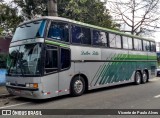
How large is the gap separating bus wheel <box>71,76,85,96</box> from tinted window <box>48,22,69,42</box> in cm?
188

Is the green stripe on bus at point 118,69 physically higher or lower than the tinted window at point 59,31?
lower

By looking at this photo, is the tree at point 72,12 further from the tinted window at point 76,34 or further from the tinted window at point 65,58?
the tinted window at point 65,58

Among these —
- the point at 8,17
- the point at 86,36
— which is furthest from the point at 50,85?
the point at 8,17

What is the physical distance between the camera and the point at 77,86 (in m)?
9.29

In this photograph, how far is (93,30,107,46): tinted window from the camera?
1055 centimetres

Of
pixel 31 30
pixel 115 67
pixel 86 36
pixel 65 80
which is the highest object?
pixel 31 30

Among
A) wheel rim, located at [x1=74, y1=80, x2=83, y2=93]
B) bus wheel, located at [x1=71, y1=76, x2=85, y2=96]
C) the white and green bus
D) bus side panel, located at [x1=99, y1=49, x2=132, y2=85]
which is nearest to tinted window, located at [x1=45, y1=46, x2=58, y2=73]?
the white and green bus

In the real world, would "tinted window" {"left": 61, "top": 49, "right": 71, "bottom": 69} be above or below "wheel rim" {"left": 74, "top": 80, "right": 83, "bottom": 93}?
above

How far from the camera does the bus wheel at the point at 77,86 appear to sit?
9.05m

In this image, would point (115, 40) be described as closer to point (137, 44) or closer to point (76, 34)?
point (137, 44)

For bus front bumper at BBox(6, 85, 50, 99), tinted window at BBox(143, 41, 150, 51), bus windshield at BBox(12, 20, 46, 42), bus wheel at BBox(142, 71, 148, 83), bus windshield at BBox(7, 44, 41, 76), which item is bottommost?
bus wheel at BBox(142, 71, 148, 83)

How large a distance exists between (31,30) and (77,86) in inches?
127

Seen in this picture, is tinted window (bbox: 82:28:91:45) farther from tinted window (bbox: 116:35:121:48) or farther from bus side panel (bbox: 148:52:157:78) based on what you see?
bus side panel (bbox: 148:52:157:78)

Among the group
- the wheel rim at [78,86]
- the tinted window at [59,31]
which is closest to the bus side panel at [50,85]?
the wheel rim at [78,86]
